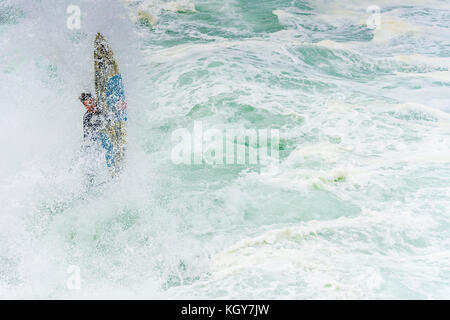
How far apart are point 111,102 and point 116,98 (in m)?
0.10

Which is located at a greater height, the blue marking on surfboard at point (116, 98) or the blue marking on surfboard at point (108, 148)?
the blue marking on surfboard at point (116, 98)

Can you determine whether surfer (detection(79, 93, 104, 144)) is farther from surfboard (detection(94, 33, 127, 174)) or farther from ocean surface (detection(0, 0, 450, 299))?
ocean surface (detection(0, 0, 450, 299))

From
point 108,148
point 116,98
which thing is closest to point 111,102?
point 116,98

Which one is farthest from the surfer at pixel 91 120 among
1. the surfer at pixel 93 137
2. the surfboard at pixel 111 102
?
the surfboard at pixel 111 102

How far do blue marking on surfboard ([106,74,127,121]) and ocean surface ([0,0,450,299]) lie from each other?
0.65 metres

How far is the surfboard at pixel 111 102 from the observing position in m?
4.84

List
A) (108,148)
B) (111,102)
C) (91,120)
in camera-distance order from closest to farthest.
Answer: (91,120) → (108,148) → (111,102)

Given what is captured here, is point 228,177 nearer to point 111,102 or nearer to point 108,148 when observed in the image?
point 108,148

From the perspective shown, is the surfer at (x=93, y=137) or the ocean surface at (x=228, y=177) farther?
the surfer at (x=93, y=137)

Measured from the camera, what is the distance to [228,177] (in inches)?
209

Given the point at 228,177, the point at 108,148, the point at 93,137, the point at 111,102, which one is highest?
the point at 111,102

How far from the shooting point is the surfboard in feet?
15.9

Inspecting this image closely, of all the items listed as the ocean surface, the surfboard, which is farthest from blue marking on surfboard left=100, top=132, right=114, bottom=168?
the ocean surface

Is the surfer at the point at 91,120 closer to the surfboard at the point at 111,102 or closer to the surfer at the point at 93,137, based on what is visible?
the surfer at the point at 93,137
